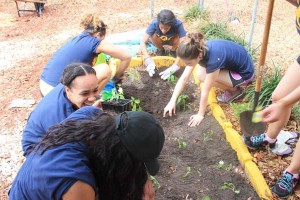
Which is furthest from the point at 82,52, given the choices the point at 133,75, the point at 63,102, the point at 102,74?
the point at 133,75

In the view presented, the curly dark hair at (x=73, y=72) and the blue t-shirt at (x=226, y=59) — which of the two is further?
the blue t-shirt at (x=226, y=59)

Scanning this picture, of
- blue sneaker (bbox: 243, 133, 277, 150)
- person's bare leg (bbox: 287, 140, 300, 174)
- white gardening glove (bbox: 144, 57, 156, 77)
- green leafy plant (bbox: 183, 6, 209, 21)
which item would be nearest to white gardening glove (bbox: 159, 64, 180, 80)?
white gardening glove (bbox: 144, 57, 156, 77)

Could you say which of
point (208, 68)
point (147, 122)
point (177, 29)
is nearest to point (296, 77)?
point (208, 68)

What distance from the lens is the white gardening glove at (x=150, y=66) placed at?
4414mm

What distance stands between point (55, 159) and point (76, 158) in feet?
0.32

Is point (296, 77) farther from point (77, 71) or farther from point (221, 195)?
point (77, 71)

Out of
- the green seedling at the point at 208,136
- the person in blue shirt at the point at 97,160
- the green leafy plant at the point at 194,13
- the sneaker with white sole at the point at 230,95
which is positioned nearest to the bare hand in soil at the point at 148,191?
the person in blue shirt at the point at 97,160

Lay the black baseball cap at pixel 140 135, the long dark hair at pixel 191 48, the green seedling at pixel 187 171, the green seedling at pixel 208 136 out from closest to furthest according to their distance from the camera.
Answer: the black baseball cap at pixel 140 135 → the green seedling at pixel 187 171 → the long dark hair at pixel 191 48 → the green seedling at pixel 208 136

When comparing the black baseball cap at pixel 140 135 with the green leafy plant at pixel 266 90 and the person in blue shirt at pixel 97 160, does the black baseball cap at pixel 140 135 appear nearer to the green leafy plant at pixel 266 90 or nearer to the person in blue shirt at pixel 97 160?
the person in blue shirt at pixel 97 160

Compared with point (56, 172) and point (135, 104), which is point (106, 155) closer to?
point (56, 172)

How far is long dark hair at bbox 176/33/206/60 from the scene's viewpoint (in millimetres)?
3143

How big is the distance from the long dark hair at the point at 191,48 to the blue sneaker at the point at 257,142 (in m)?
0.94

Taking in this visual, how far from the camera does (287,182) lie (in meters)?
2.52

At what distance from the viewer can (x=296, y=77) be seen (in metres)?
2.41
